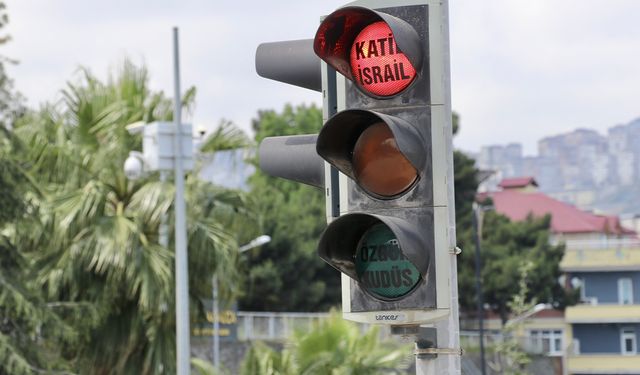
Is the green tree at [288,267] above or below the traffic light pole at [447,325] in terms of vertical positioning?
above

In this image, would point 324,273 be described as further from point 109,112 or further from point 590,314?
point 109,112

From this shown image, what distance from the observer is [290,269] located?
57.8m

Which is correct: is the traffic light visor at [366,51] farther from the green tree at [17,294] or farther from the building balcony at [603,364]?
the building balcony at [603,364]

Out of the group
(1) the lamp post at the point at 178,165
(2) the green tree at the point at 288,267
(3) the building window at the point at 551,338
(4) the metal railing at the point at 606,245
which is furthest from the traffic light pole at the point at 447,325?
(4) the metal railing at the point at 606,245

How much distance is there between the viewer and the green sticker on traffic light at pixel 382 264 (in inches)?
172

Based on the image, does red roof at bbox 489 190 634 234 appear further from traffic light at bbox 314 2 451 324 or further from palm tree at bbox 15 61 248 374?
traffic light at bbox 314 2 451 324

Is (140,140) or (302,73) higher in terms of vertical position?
(140,140)

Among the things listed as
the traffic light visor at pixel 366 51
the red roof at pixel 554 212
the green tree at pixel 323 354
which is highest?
the red roof at pixel 554 212

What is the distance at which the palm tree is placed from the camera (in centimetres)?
2230

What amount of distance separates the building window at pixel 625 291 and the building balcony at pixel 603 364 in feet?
12.9

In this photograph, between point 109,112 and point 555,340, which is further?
point 555,340

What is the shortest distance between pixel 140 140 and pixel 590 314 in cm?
5633

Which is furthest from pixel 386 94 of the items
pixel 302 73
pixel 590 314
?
pixel 590 314

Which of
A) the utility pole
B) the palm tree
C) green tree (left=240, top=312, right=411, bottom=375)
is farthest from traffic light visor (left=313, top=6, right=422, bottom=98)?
the palm tree
